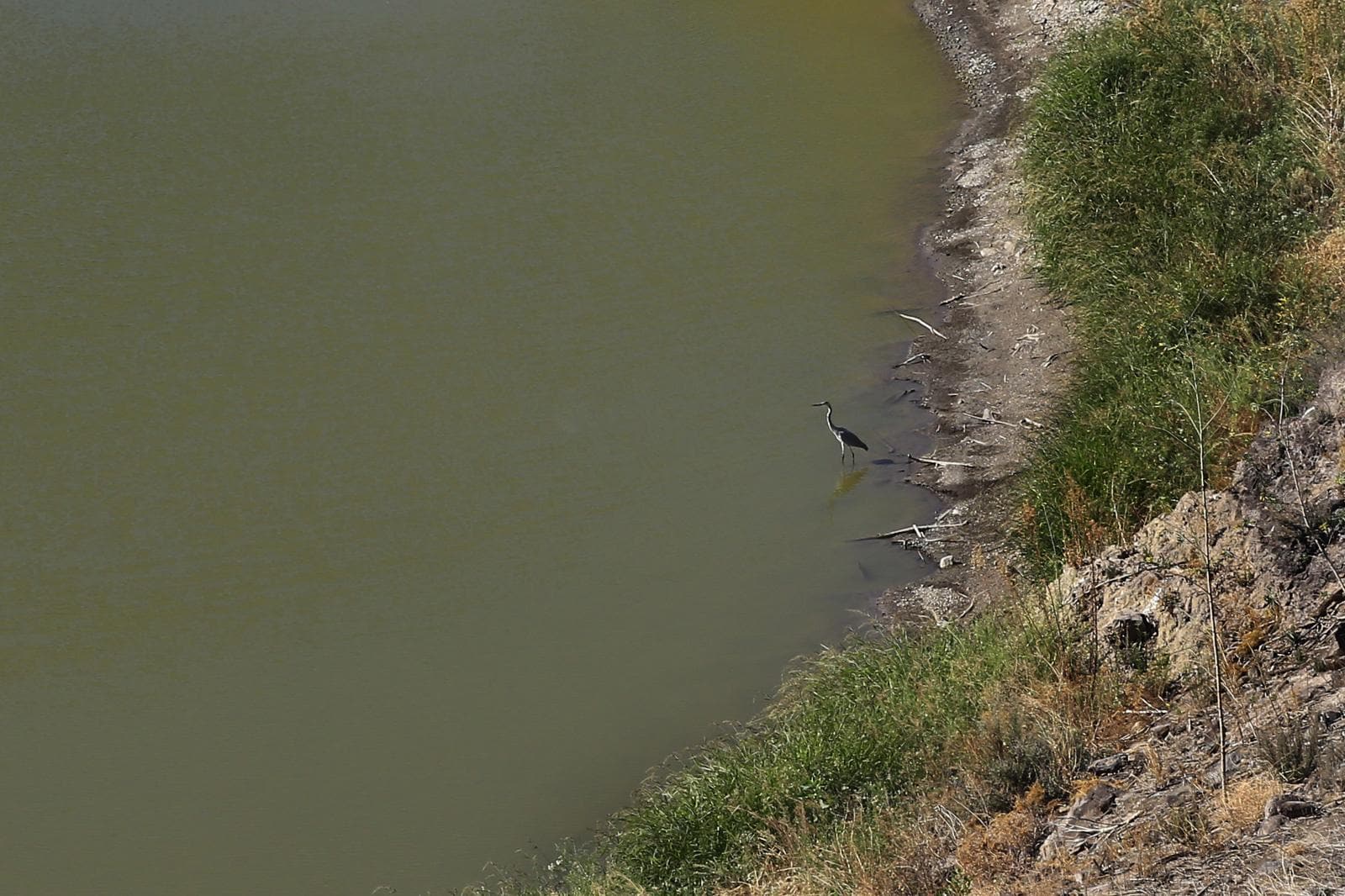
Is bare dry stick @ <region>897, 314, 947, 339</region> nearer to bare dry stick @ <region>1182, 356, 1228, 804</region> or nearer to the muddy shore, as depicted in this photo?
the muddy shore

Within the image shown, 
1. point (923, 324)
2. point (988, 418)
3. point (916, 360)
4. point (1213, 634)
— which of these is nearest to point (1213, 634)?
point (1213, 634)

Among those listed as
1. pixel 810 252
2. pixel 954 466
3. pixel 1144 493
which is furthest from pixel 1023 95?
pixel 1144 493

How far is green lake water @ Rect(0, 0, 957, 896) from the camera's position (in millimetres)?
8508

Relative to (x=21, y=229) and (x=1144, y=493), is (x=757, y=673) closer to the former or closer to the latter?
(x=1144, y=493)

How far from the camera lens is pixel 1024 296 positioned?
1183cm

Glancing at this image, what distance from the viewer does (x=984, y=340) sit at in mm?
11656

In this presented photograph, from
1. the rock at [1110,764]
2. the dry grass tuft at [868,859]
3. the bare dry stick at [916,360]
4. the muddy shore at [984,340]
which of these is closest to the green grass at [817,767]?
the dry grass tuft at [868,859]

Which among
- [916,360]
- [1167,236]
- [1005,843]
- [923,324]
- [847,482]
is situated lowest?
[847,482]

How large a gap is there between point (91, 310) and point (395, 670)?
18.7ft

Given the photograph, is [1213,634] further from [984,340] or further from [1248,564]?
[984,340]

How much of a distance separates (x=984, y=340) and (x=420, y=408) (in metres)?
4.43

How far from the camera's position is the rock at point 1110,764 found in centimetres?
538

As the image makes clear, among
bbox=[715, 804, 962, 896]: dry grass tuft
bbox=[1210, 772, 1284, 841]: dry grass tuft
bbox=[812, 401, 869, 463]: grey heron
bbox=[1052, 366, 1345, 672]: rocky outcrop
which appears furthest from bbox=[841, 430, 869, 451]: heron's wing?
bbox=[1210, 772, 1284, 841]: dry grass tuft

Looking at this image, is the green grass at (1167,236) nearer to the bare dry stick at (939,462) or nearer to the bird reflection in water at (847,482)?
the bare dry stick at (939,462)
